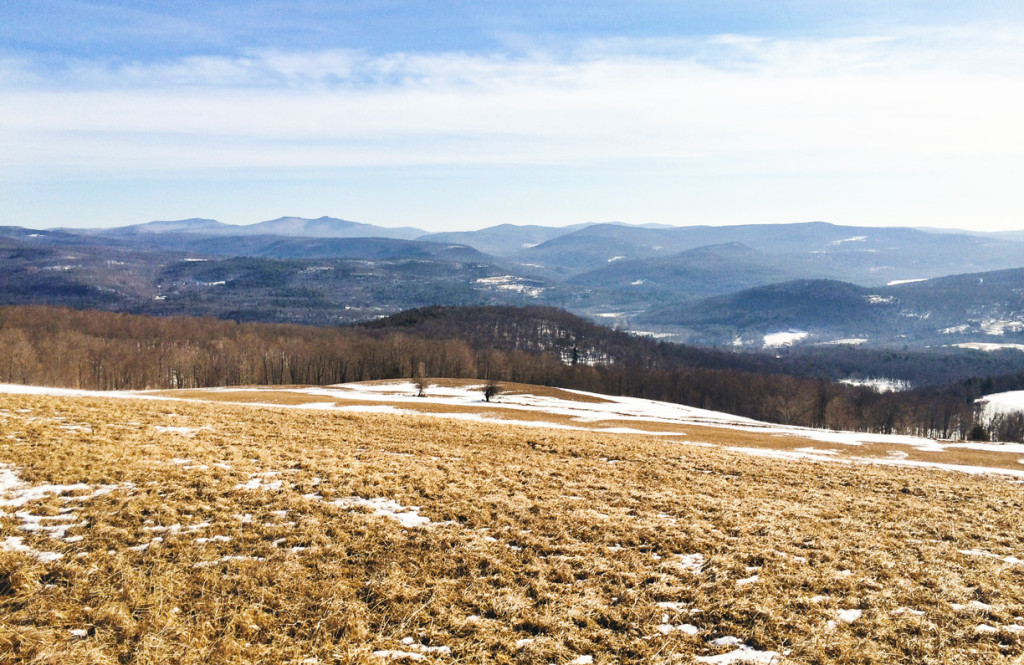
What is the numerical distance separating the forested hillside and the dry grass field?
309 ft

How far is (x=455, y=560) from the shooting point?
11.3 meters

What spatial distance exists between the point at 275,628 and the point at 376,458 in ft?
34.0

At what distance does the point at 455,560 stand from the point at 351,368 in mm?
123776

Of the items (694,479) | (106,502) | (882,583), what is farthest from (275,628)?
(694,479)

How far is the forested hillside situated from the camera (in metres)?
111

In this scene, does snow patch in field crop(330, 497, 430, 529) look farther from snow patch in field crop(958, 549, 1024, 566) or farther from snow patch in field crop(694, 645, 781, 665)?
snow patch in field crop(958, 549, 1024, 566)

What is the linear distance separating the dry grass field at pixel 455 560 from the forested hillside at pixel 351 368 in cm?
9425

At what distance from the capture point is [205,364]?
383 feet

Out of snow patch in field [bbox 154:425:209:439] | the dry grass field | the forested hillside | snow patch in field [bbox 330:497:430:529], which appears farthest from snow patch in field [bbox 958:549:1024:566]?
the forested hillside

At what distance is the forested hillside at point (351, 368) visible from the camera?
11056 cm

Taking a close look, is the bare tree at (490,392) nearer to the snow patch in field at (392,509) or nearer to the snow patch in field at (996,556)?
the snow patch in field at (392,509)

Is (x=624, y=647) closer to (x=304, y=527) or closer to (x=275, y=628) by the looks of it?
(x=275, y=628)

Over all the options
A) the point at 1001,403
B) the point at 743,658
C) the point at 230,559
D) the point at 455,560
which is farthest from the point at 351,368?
the point at 1001,403

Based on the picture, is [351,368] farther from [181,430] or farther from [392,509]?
[392,509]
